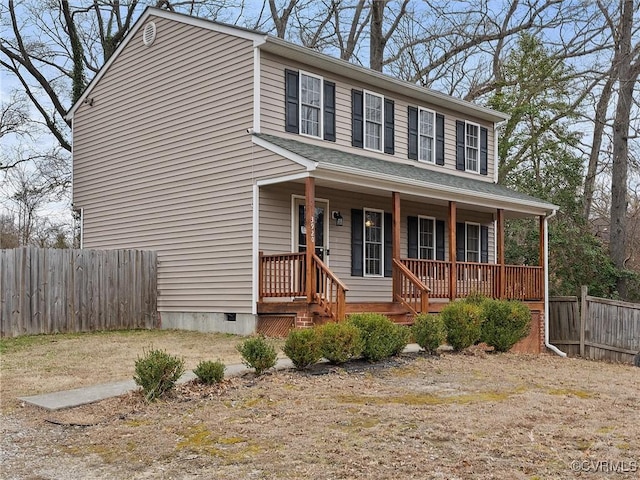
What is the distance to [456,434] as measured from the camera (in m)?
6.07

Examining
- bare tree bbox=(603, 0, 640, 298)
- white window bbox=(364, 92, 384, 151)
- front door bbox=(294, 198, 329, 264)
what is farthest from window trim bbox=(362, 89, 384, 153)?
bare tree bbox=(603, 0, 640, 298)

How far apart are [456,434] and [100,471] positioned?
295cm

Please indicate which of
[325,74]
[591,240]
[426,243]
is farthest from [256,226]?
[591,240]

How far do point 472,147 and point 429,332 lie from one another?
10.2m

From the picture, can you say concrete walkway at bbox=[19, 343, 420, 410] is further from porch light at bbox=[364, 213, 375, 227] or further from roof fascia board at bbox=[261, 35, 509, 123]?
porch light at bbox=[364, 213, 375, 227]

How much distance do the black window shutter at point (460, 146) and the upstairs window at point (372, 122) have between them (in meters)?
2.86

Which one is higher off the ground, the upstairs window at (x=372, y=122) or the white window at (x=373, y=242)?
the upstairs window at (x=372, y=122)

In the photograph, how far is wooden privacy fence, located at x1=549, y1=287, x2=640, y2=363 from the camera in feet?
54.7

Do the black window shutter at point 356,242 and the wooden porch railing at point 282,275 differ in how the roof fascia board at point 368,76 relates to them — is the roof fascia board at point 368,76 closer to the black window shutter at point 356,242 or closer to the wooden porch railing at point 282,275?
the black window shutter at point 356,242

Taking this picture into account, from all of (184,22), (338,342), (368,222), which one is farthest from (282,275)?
(184,22)

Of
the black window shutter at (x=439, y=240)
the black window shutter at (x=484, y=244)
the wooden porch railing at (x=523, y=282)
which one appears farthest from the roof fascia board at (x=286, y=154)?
the black window shutter at (x=484, y=244)

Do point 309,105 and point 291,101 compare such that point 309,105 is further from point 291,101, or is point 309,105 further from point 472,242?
point 472,242

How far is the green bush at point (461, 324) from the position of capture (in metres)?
11.7

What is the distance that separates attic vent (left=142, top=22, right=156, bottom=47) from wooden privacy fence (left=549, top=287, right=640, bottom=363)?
40.3 feet
